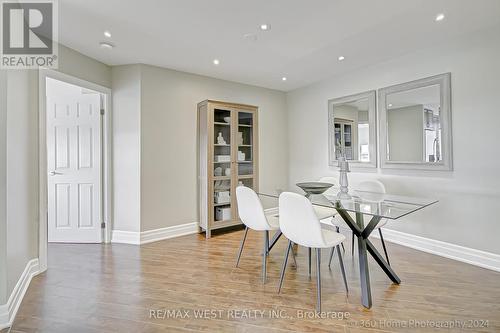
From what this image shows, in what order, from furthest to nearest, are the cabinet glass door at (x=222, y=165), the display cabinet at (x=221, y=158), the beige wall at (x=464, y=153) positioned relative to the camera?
the cabinet glass door at (x=222, y=165) < the display cabinet at (x=221, y=158) < the beige wall at (x=464, y=153)

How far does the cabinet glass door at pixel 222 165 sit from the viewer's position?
397 centimetres

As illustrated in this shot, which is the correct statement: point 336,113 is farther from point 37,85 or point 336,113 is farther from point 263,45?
point 37,85

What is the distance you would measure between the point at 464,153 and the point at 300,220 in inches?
85.8

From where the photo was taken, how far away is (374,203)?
2.40 meters

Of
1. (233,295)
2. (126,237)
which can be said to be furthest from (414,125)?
(126,237)

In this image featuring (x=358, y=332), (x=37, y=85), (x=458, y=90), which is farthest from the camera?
(x=458, y=90)

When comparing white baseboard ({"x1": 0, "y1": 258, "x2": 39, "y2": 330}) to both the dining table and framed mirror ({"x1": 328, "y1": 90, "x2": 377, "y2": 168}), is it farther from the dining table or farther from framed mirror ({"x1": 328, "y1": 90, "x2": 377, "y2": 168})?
framed mirror ({"x1": 328, "y1": 90, "x2": 377, "y2": 168})

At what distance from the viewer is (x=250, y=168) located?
434cm

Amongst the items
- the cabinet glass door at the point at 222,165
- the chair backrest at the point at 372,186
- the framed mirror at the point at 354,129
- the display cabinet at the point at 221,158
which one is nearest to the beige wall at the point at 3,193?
the display cabinet at the point at 221,158

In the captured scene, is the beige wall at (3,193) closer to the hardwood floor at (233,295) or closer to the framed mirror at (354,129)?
the hardwood floor at (233,295)

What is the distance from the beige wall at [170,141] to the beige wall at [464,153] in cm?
264

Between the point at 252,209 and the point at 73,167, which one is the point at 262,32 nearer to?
the point at 252,209

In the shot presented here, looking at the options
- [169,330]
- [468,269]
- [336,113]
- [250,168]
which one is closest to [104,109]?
[250,168]

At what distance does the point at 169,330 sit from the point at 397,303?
1723 millimetres
